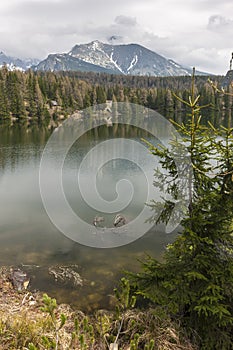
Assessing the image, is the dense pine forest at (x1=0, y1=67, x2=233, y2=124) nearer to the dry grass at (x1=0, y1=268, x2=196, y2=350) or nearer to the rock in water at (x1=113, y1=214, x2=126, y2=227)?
the rock in water at (x1=113, y1=214, x2=126, y2=227)

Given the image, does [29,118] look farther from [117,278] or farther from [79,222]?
[117,278]

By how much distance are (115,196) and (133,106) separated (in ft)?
311

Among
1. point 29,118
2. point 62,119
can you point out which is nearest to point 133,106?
point 62,119

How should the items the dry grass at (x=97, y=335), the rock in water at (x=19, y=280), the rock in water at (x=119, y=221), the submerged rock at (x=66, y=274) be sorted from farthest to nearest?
the rock in water at (x=119, y=221) < the submerged rock at (x=66, y=274) < the rock in water at (x=19, y=280) < the dry grass at (x=97, y=335)

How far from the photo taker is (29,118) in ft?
301

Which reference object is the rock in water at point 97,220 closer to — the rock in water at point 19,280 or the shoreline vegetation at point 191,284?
the rock in water at point 19,280

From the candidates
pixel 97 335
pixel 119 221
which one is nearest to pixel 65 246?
pixel 119 221

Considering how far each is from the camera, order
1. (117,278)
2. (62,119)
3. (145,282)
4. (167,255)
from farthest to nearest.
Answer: (62,119)
(117,278)
(167,255)
(145,282)

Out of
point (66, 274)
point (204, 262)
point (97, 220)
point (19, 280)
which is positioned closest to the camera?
point (204, 262)

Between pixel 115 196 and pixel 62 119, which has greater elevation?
pixel 62 119

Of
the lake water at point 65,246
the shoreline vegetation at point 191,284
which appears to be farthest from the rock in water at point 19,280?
the shoreline vegetation at point 191,284

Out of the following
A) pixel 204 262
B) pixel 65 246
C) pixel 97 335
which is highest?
pixel 204 262

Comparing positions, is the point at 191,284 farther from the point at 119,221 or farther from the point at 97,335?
the point at 119,221

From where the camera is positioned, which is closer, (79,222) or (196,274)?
(196,274)
